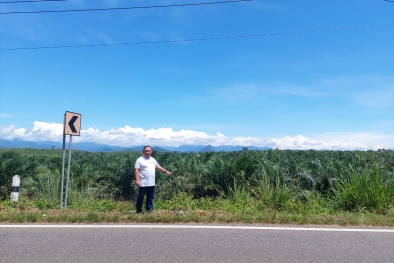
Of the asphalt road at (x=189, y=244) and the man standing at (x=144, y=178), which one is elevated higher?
the man standing at (x=144, y=178)

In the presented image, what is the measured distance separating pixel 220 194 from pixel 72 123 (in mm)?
4976

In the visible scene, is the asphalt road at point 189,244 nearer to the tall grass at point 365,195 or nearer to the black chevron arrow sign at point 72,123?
the tall grass at point 365,195

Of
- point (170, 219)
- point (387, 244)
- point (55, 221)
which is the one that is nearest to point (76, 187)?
point (55, 221)

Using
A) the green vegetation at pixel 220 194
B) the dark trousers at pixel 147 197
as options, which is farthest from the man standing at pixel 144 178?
the green vegetation at pixel 220 194

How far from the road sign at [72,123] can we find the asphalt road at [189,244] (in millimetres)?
2441

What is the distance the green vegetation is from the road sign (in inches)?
71.8

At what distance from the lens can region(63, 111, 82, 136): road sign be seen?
25.1 ft

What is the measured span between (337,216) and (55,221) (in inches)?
228

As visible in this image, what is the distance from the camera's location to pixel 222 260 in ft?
14.4

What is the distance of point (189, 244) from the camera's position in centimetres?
503

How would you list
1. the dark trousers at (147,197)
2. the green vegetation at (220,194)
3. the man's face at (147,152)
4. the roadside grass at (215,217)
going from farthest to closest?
the man's face at (147,152) → the dark trousers at (147,197) → the green vegetation at (220,194) → the roadside grass at (215,217)

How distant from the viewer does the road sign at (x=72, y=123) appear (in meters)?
7.65

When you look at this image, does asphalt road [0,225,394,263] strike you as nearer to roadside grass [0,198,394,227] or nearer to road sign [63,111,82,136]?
roadside grass [0,198,394,227]

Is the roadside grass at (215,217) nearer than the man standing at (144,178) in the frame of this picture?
Yes
